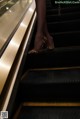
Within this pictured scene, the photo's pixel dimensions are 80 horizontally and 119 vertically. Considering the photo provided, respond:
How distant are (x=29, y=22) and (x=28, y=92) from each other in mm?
1562

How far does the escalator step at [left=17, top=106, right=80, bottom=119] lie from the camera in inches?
77.5

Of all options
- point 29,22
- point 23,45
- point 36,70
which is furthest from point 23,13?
point 36,70

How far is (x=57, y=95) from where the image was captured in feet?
7.30

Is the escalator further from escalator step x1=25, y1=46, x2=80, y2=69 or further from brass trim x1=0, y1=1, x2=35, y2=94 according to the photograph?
brass trim x1=0, y1=1, x2=35, y2=94

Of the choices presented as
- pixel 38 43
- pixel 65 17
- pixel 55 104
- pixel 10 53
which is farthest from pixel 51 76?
pixel 65 17

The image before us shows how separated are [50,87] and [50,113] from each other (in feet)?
0.91

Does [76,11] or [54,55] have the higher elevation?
[54,55]

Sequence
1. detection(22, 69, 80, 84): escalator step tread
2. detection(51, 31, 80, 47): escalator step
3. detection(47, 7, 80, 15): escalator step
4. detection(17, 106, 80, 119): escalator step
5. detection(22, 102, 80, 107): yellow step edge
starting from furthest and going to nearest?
1. detection(47, 7, 80, 15): escalator step
2. detection(51, 31, 80, 47): escalator step
3. detection(22, 69, 80, 84): escalator step tread
4. detection(22, 102, 80, 107): yellow step edge
5. detection(17, 106, 80, 119): escalator step

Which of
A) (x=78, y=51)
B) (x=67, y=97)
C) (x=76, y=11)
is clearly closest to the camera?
(x=67, y=97)

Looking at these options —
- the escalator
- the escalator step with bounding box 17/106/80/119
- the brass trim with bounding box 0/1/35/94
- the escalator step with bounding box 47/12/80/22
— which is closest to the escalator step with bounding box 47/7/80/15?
the escalator step with bounding box 47/12/80/22

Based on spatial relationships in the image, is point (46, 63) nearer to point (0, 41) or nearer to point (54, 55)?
point (54, 55)

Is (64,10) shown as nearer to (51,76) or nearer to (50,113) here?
(51,76)

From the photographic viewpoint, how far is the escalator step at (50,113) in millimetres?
1969

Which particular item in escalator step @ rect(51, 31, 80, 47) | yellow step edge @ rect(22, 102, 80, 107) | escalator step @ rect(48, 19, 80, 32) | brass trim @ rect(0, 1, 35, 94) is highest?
brass trim @ rect(0, 1, 35, 94)
